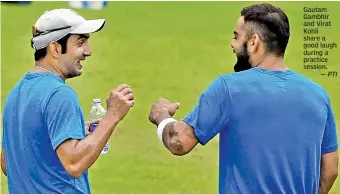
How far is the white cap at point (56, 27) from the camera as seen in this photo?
12.4 ft

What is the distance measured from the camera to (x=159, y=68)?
6.97m

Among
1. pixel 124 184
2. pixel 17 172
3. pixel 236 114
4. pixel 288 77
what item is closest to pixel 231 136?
pixel 236 114

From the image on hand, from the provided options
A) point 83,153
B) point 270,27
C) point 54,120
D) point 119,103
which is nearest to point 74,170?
point 83,153

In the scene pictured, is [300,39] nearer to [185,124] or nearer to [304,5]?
[304,5]

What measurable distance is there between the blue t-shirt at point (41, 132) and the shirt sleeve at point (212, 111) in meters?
0.53

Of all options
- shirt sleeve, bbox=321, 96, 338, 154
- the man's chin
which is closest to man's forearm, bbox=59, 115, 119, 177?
the man's chin

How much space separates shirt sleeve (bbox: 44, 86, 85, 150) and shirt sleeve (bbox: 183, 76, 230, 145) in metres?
0.54

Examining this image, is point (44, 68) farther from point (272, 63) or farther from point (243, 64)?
point (272, 63)

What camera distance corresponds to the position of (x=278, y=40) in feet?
12.2

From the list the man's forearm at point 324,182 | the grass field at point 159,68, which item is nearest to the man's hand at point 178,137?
the man's forearm at point 324,182

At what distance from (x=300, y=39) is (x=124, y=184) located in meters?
1.99

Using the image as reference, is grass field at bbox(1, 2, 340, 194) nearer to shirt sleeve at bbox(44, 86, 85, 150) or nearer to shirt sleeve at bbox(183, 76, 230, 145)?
shirt sleeve at bbox(183, 76, 230, 145)

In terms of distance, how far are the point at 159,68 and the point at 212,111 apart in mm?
3463

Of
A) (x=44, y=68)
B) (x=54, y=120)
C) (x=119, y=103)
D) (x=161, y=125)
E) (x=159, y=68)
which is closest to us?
(x=54, y=120)
